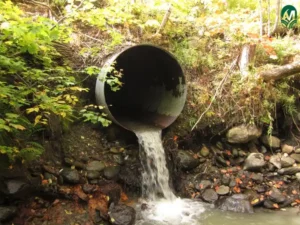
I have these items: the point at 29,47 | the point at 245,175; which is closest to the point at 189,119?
the point at 245,175

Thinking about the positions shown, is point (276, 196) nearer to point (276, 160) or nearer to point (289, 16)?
point (276, 160)

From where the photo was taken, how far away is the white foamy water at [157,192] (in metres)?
3.84

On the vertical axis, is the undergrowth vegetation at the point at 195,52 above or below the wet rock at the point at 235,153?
above

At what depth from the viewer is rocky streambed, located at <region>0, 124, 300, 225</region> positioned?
10.6 feet

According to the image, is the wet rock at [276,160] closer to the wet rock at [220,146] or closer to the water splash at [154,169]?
the wet rock at [220,146]

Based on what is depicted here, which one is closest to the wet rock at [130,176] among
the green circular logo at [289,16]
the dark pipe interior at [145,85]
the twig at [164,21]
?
the dark pipe interior at [145,85]

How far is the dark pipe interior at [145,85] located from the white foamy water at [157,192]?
19.9 inches

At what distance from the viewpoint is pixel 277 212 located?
3.95 meters

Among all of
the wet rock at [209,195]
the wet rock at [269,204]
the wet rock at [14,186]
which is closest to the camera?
the wet rock at [14,186]

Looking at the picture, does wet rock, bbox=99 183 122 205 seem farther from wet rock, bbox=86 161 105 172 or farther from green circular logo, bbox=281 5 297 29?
green circular logo, bbox=281 5 297 29

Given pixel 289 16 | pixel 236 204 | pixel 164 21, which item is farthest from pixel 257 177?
pixel 289 16

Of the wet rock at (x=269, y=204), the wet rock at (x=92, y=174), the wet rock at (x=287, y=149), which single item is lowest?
the wet rock at (x=269, y=204)

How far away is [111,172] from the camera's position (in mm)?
4000

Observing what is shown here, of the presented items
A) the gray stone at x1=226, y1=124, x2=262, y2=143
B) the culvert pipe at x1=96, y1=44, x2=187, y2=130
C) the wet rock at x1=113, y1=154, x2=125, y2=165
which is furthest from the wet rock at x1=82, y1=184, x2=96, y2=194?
the gray stone at x1=226, y1=124, x2=262, y2=143
